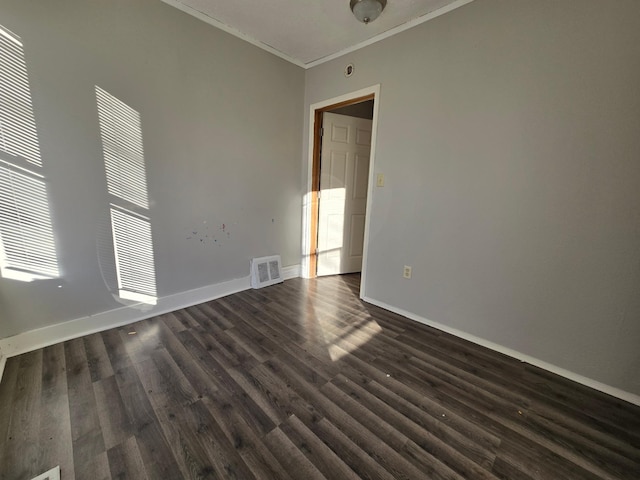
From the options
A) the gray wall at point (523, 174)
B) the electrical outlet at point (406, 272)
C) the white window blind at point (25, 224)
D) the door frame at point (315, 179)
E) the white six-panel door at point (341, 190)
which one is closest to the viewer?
the gray wall at point (523, 174)

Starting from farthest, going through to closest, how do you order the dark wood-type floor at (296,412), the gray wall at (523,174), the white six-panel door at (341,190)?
the white six-panel door at (341,190) < the gray wall at (523,174) < the dark wood-type floor at (296,412)

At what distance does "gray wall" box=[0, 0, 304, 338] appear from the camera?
1.70 m

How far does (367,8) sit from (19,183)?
2.54 m


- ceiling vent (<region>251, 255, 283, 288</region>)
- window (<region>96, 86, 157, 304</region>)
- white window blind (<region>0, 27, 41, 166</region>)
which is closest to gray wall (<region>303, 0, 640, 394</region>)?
ceiling vent (<region>251, 255, 283, 288</region>)

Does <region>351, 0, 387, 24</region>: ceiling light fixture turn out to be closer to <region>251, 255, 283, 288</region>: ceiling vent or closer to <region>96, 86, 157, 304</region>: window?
<region>96, 86, 157, 304</region>: window

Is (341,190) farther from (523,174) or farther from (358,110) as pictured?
(523,174)

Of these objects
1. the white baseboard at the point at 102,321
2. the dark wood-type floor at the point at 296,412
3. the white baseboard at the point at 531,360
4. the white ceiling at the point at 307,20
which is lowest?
the dark wood-type floor at the point at 296,412

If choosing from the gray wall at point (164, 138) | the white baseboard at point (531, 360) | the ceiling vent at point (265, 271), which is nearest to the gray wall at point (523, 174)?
the white baseboard at point (531, 360)

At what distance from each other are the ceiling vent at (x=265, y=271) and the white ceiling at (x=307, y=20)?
2.19 metres

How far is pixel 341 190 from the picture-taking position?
3400 millimetres

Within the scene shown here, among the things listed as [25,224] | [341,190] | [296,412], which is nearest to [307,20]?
[341,190]

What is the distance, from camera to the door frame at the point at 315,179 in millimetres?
2568

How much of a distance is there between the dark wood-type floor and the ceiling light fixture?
7.82ft

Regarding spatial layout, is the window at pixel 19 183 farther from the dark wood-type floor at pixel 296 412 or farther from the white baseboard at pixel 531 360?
the white baseboard at pixel 531 360
